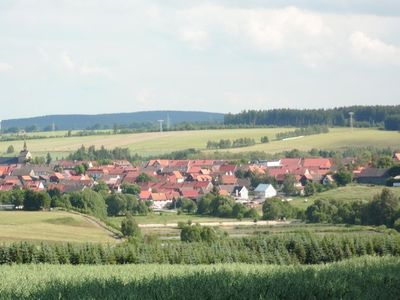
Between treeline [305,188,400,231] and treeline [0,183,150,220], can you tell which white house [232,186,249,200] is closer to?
treeline [0,183,150,220]

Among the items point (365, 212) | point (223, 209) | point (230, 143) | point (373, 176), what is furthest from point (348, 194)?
point (230, 143)

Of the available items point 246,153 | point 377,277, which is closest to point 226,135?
point 246,153

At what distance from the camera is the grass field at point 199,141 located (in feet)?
503

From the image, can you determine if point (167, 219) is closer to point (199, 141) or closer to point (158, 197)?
point (158, 197)

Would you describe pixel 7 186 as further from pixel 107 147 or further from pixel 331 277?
pixel 331 277

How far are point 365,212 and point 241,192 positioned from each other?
38.5 meters

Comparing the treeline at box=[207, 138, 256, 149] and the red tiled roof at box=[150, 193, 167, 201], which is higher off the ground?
the treeline at box=[207, 138, 256, 149]

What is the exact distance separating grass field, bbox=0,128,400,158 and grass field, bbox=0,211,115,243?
8385 cm

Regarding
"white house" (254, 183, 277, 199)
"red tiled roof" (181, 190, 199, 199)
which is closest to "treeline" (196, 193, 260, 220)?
"red tiled roof" (181, 190, 199, 199)

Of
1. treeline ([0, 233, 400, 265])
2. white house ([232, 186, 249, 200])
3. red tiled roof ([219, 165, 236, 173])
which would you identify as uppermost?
treeline ([0, 233, 400, 265])

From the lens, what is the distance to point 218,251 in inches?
1566

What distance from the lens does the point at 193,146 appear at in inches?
6599

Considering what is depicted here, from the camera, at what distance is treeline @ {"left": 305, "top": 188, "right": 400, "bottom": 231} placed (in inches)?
2659

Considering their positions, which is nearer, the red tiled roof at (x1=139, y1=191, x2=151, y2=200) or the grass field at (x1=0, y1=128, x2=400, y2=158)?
the red tiled roof at (x1=139, y1=191, x2=151, y2=200)
